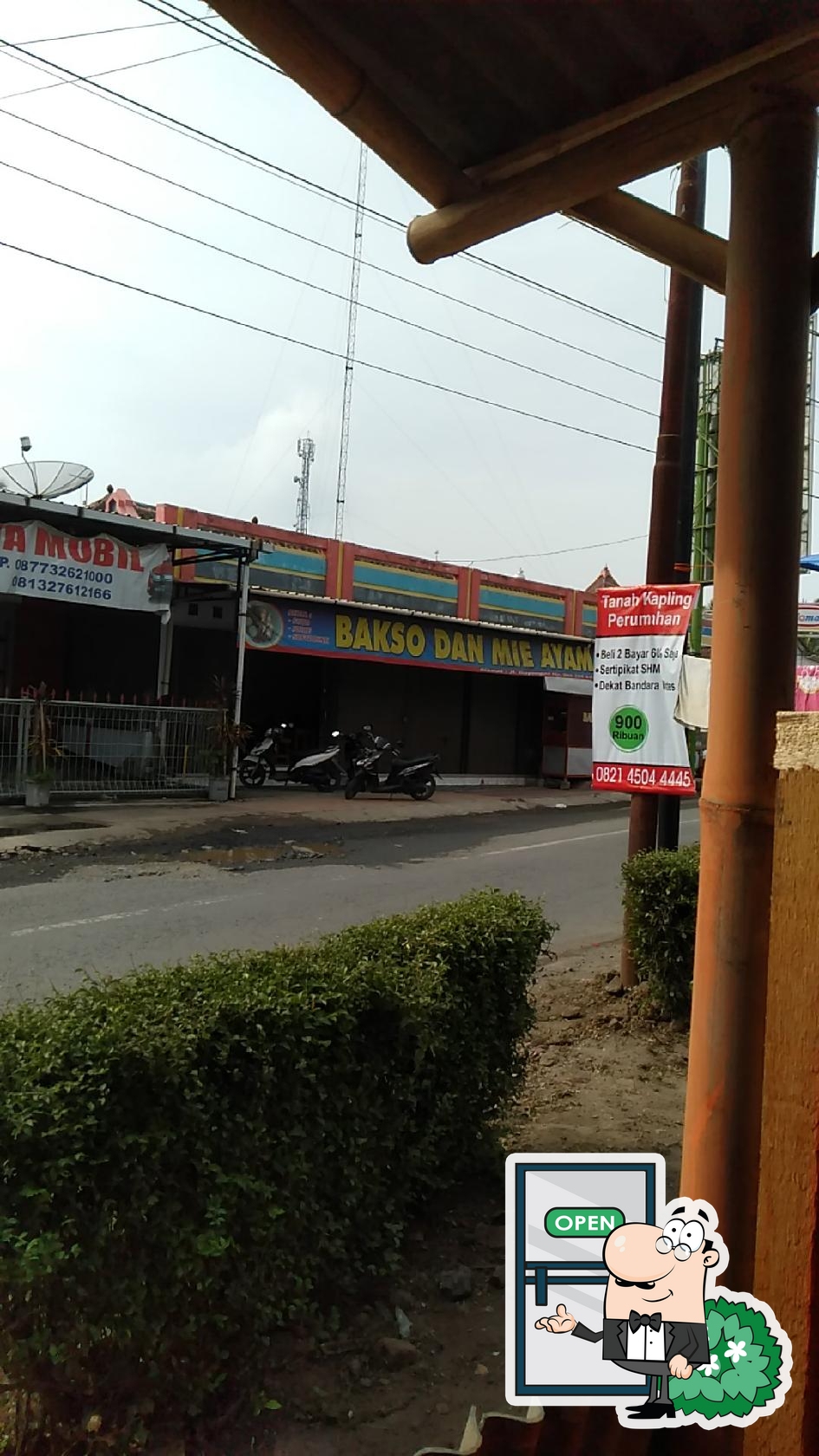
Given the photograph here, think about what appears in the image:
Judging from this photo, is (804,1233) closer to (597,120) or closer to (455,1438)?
(455,1438)

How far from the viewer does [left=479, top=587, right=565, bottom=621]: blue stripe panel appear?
24375 millimetres

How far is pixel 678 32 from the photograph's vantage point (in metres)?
2.15

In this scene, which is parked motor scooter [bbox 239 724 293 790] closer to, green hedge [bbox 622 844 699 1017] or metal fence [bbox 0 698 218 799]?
metal fence [bbox 0 698 218 799]

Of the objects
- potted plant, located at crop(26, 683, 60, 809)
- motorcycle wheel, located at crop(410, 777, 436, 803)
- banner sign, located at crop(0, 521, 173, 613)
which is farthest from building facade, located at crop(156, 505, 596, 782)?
potted plant, located at crop(26, 683, 60, 809)

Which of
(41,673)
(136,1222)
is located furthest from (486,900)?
(41,673)

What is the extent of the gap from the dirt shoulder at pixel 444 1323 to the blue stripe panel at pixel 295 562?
618 inches

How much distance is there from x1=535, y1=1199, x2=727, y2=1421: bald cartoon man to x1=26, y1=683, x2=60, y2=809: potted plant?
1395 centimetres

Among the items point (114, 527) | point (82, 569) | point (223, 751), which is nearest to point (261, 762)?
point (223, 751)

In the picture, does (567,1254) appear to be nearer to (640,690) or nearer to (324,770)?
(640,690)

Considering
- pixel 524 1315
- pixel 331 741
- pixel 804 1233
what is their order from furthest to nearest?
pixel 331 741 < pixel 524 1315 < pixel 804 1233

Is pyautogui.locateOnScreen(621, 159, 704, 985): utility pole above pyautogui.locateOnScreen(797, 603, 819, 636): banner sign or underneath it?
underneath

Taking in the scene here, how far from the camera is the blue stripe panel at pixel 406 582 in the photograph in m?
21.3

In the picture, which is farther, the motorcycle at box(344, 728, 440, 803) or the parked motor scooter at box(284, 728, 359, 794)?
the parked motor scooter at box(284, 728, 359, 794)

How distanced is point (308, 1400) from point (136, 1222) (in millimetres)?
760
